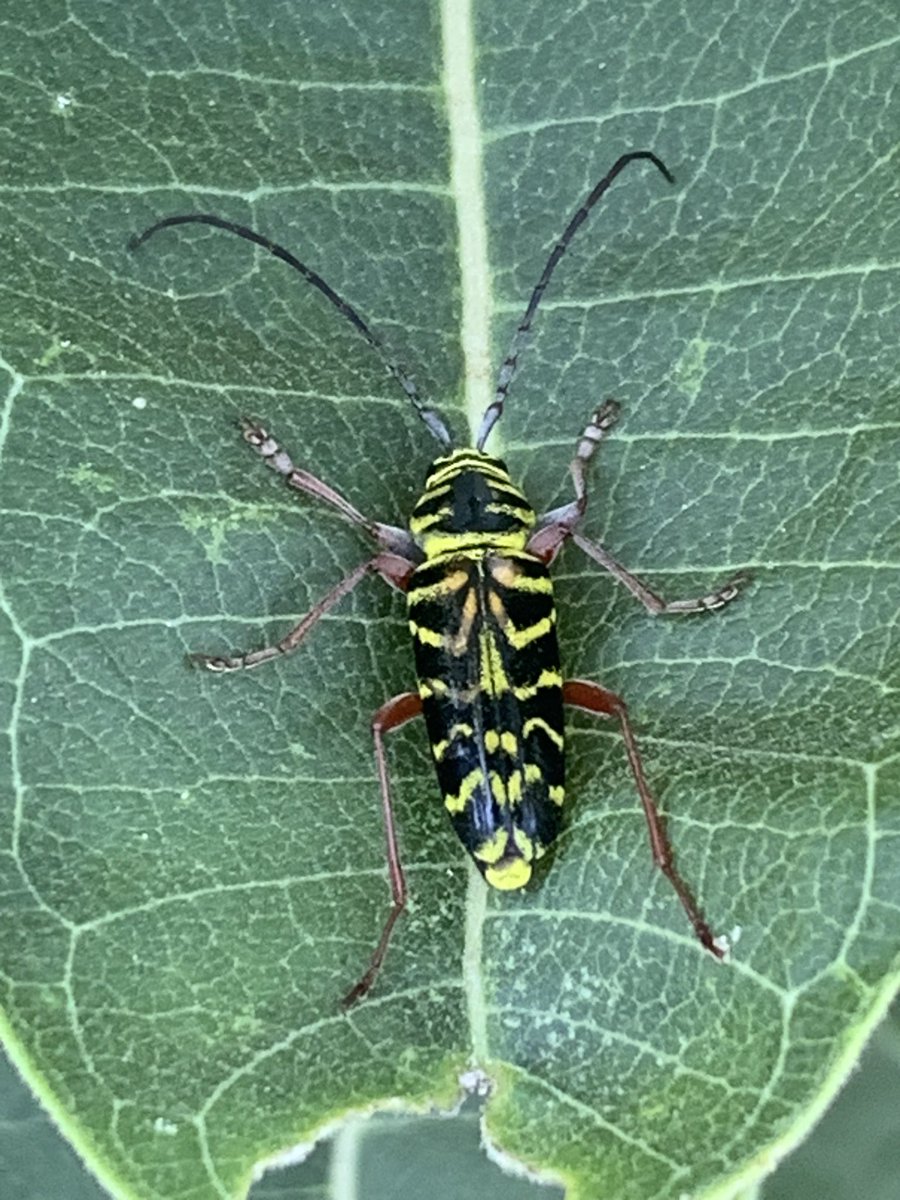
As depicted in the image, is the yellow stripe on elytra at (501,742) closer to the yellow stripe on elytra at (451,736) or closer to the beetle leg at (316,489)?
the yellow stripe on elytra at (451,736)

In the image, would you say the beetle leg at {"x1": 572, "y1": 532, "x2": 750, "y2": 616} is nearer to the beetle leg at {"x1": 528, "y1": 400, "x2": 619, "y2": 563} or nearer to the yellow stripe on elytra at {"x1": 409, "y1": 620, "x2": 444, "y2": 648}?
the beetle leg at {"x1": 528, "y1": 400, "x2": 619, "y2": 563}

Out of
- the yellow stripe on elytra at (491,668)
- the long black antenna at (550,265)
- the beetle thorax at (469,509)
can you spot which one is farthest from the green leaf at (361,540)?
the yellow stripe on elytra at (491,668)

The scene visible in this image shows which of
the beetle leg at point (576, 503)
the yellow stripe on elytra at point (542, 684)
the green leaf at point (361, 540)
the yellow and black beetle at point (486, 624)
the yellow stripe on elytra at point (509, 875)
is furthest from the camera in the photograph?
the yellow stripe on elytra at point (542, 684)

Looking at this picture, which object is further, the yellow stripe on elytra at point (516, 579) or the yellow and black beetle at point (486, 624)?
the yellow stripe on elytra at point (516, 579)

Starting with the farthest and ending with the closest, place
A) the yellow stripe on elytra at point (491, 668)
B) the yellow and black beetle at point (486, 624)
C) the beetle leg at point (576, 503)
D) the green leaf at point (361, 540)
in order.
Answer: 1. the yellow stripe on elytra at point (491, 668)
2. the beetle leg at point (576, 503)
3. the yellow and black beetle at point (486, 624)
4. the green leaf at point (361, 540)

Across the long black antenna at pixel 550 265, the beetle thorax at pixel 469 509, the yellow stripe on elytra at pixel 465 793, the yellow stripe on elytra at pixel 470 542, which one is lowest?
the yellow stripe on elytra at pixel 465 793

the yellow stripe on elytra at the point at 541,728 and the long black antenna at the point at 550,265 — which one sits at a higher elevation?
the long black antenna at the point at 550,265

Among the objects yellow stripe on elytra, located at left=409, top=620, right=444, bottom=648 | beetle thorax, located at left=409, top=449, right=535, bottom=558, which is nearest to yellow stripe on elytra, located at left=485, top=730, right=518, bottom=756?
yellow stripe on elytra, located at left=409, top=620, right=444, bottom=648

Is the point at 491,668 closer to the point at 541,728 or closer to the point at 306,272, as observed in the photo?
the point at 541,728
